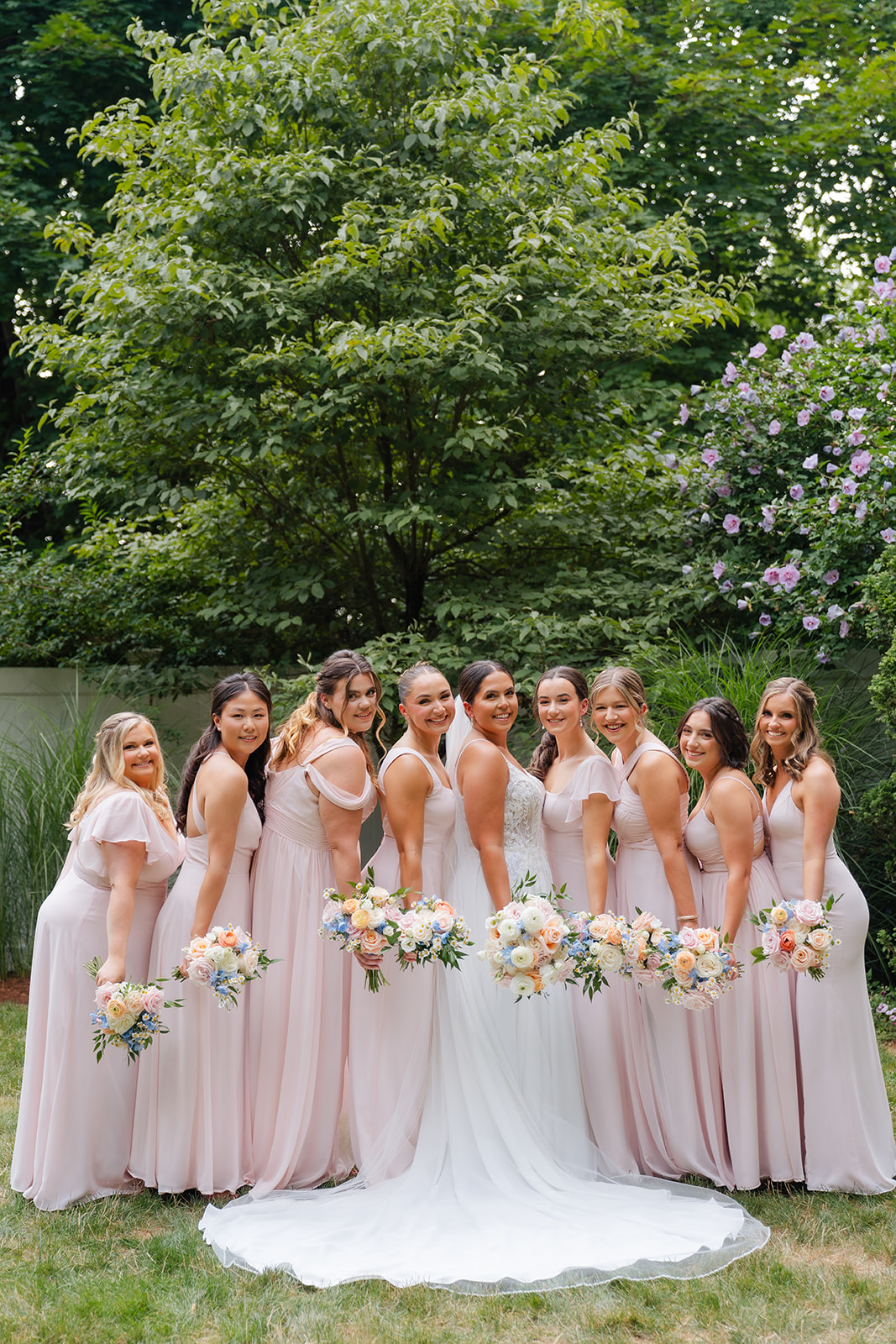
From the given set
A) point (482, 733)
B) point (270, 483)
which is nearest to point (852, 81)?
point (270, 483)

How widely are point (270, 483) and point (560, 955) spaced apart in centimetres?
533

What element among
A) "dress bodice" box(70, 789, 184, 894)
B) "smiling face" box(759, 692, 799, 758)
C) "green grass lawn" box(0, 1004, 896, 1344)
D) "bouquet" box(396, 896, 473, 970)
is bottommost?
"green grass lawn" box(0, 1004, 896, 1344)

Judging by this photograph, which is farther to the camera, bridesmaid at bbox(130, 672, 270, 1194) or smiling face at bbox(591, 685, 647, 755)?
smiling face at bbox(591, 685, 647, 755)

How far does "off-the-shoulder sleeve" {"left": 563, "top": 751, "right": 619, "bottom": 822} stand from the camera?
4.88 meters

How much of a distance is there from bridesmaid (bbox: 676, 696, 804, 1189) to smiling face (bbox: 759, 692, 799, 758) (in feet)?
0.39

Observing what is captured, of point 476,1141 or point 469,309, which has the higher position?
point 469,309

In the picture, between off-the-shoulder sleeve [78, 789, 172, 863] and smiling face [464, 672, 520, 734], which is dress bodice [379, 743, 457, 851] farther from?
off-the-shoulder sleeve [78, 789, 172, 863]

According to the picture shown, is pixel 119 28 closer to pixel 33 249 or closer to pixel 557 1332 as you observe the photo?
pixel 33 249

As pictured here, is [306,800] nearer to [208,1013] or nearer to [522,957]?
[208,1013]

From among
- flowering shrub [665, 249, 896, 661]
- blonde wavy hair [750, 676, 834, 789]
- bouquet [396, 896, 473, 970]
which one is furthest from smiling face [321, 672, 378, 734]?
flowering shrub [665, 249, 896, 661]

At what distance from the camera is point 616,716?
499 cm

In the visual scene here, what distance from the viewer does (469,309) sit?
25.3 feet

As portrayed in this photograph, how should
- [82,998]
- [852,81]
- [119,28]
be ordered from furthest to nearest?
[852,81] < [119,28] < [82,998]

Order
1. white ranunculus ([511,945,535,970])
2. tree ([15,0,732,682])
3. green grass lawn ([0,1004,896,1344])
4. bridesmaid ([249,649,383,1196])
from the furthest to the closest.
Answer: tree ([15,0,732,682]), bridesmaid ([249,649,383,1196]), white ranunculus ([511,945,535,970]), green grass lawn ([0,1004,896,1344])
